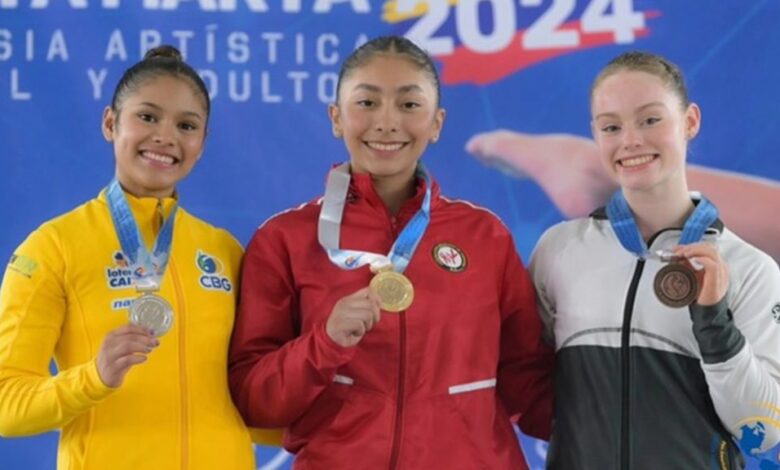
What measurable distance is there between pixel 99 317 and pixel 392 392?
55cm

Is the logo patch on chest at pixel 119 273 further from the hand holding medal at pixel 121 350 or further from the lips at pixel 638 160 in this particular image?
the lips at pixel 638 160

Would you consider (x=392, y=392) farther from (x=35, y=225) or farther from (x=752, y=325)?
(x=35, y=225)

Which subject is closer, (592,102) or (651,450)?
(651,450)

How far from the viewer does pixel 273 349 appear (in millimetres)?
2266

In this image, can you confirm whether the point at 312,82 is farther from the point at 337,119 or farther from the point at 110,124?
the point at 110,124

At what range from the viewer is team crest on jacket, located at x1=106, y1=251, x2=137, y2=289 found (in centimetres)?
→ 212

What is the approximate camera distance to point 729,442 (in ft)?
7.17

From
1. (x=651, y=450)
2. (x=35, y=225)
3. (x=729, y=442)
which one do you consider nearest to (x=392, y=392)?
(x=651, y=450)

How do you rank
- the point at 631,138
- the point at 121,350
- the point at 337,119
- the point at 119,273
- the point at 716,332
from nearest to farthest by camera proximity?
the point at 121,350
the point at 716,332
the point at 119,273
the point at 631,138
the point at 337,119

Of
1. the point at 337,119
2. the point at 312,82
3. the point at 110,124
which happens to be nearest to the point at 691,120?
the point at 337,119

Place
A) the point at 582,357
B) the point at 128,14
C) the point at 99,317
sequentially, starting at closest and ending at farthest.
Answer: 1. the point at 99,317
2. the point at 582,357
3. the point at 128,14

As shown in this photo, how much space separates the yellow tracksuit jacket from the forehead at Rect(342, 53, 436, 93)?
1.67 feet

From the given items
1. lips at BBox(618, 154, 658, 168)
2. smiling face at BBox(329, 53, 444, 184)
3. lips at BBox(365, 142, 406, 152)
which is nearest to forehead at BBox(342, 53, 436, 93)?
smiling face at BBox(329, 53, 444, 184)

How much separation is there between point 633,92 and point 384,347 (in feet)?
2.26
